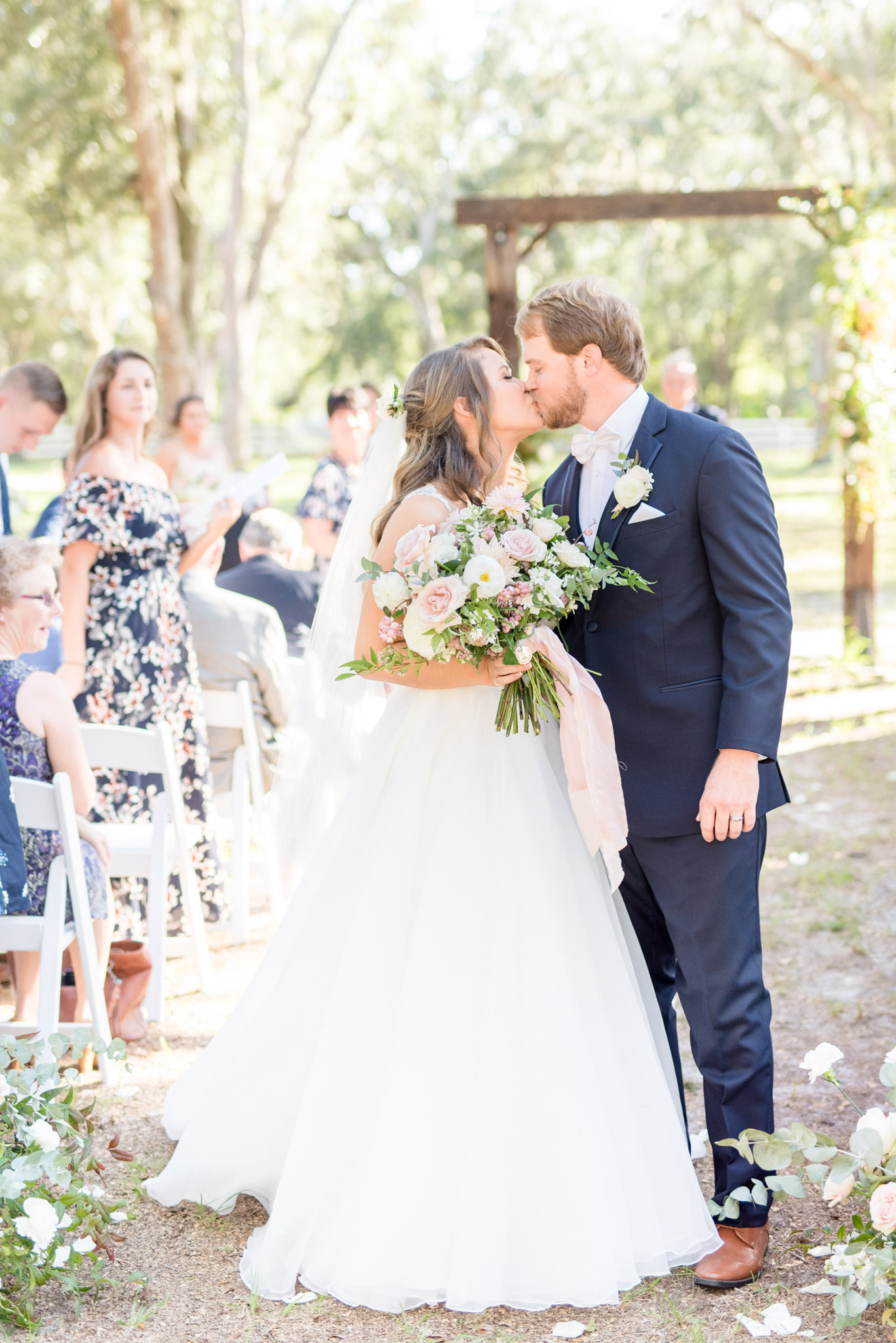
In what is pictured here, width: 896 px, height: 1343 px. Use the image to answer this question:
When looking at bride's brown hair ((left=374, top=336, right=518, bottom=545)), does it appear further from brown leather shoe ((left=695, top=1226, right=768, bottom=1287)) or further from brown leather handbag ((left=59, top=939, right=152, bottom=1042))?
brown leather handbag ((left=59, top=939, right=152, bottom=1042))

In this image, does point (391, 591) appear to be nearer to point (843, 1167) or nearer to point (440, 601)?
point (440, 601)

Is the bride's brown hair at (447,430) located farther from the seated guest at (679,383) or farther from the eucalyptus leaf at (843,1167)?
the seated guest at (679,383)

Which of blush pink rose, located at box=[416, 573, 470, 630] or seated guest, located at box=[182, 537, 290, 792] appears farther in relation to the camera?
seated guest, located at box=[182, 537, 290, 792]

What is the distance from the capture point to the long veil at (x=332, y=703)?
3.68 metres

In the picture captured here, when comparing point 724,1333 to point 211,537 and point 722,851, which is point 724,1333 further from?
point 211,537

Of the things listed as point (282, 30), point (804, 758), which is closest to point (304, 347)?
point (282, 30)

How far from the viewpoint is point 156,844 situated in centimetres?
458

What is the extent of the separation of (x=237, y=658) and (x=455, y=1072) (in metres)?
3.11

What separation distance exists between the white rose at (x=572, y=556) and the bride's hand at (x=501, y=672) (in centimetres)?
26

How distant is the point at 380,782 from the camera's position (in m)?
3.24

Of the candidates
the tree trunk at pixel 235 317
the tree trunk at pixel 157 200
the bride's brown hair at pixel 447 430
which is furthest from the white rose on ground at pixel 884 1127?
the tree trunk at pixel 235 317

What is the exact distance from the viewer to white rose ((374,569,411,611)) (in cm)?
274

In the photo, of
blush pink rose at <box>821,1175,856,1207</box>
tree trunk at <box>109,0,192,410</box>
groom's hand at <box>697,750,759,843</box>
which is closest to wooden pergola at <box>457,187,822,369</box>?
tree trunk at <box>109,0,192,410</box>

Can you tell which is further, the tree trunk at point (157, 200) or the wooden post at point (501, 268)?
the tree trunk at point (157, 200)
